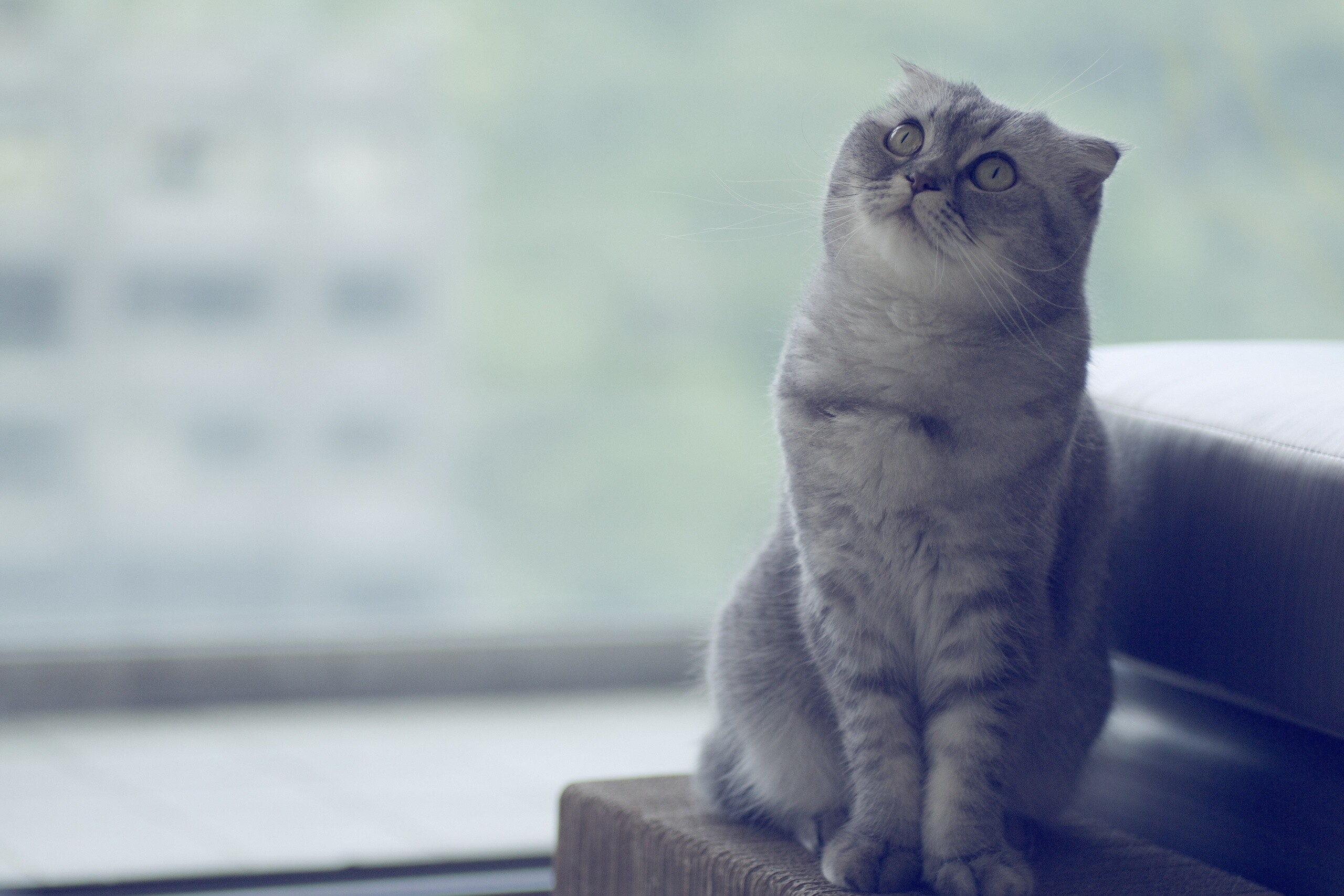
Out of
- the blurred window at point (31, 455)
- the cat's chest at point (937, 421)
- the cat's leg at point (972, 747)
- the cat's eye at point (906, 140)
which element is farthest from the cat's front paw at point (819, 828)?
the blurred window at point (31, 455)

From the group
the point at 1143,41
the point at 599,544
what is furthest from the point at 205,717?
the point at 1143,41

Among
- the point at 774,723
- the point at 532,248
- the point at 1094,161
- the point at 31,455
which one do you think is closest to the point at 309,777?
the point at 31,455

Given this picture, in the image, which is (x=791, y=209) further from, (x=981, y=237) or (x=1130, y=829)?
(x=1130, y=829)

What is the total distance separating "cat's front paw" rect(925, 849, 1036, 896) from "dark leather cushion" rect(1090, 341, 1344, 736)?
246 mm

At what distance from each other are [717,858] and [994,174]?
1.86 ft

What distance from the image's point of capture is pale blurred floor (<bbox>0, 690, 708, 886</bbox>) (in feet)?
6.06

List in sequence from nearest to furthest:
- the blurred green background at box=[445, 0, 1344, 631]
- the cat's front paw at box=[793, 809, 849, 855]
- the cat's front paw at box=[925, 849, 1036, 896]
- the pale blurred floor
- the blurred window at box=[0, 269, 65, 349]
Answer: the cat's front paw at box=[925, 849, 1036, 896], the cat's front paw at box=[793, 809, 849, 855], the pale blurred floor, the blurred window at box=[0, 269, 65, 349], the blurred green background at box=[445, 0, 1344, 631]

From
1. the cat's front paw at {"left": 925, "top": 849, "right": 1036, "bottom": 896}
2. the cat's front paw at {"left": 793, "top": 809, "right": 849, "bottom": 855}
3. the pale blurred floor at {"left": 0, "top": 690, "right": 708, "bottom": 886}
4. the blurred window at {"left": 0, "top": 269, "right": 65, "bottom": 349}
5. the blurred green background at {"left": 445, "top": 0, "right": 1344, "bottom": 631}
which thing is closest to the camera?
the cat's front paw at {"left": 925, "top": 849, "right": 1036, "bottom": 896}

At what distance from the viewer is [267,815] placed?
1991 mm

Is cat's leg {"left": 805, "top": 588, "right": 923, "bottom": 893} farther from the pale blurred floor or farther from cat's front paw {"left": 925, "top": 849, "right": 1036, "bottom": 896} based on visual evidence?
the pale blurred floor

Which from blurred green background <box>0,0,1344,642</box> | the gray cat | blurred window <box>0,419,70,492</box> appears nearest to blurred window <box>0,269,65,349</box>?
blurred green background <box>0,0,1344,642</box>

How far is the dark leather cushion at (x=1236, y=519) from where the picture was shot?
100 centimetres

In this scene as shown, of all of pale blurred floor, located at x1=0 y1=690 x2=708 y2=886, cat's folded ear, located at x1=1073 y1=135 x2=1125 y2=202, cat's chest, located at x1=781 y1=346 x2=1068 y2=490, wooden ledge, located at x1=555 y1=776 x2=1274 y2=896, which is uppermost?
cat's folded ear, located at x1=1073 y1=135 x2=1125 y2=202

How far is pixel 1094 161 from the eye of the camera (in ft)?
3.38
